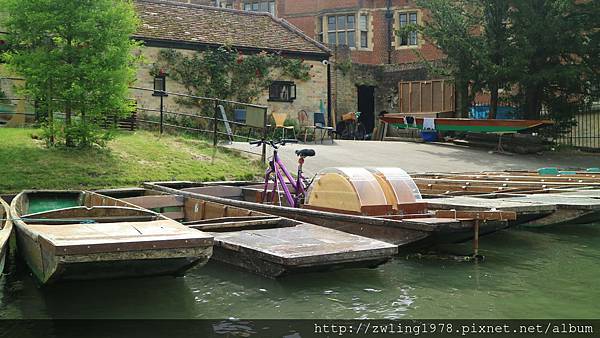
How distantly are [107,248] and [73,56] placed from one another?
9352 mm

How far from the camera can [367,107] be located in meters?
32.7

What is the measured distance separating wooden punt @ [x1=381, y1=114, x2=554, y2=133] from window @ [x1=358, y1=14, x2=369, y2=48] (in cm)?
1038

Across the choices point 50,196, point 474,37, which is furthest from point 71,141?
point 474,37

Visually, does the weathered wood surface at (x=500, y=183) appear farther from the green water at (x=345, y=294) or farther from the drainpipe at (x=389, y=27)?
the drainpipe at (x=389, y=27)

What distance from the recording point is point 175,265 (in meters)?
6.17

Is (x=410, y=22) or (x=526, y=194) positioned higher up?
(x=410, y=22)

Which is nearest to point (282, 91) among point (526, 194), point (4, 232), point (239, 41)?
point (239, 41)

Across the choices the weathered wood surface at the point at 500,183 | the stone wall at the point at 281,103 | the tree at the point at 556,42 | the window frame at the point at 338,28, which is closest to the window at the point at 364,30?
the window frame at the point at 338,28

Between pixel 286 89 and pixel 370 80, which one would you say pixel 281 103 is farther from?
pixel 370 80

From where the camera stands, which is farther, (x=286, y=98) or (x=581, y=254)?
(x=286, y=98)

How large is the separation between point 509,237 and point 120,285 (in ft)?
20.3

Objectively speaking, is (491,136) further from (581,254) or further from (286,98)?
(581,254)

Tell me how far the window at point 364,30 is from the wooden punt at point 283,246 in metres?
27.8

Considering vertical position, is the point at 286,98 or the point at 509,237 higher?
the point at 286,98
